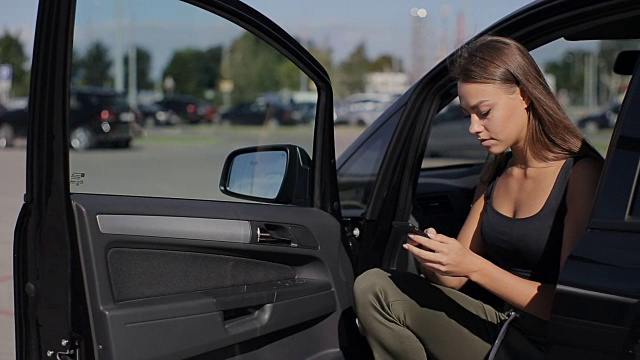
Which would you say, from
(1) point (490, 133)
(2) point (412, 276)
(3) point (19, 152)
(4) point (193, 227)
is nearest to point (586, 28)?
(1) point (490, 133)

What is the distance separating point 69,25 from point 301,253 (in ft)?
3.73

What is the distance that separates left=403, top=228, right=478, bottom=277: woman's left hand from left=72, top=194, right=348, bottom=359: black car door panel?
0.56 m

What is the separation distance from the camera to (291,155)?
3094 mm

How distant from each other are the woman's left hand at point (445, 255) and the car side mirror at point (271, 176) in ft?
2.18

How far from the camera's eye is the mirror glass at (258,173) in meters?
3.04

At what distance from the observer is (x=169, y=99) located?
32.6m

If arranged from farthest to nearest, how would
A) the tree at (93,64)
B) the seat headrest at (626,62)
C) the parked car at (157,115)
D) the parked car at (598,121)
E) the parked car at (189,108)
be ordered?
the parked car at (598,121)
the parked car at (189,108)
the parked car at (157,115)
the seat headrest at (626,62)
the tree at (93,64)

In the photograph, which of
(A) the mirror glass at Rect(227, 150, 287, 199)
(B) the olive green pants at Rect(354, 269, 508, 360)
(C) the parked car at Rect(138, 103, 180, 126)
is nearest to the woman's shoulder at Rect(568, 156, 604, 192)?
(B) the olive green pants at Rect(354, 269, 508, 360)

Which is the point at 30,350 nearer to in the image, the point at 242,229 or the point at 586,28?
the point at 242,229

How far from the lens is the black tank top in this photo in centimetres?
251

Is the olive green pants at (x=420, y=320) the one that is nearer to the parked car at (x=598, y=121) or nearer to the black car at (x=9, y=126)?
the black car at (x=9, y=126)

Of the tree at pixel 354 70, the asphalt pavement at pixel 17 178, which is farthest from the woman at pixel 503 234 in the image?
the tree at pixel 354 70

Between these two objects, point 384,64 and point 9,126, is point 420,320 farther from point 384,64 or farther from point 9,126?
point 384,64

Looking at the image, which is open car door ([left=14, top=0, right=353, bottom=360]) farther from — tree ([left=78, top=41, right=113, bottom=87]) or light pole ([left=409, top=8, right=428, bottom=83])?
light pole ([left=409, top=8, right=428, bottom=83])
